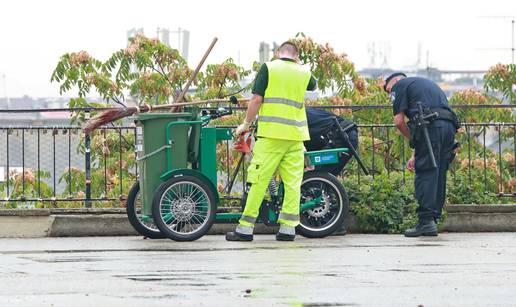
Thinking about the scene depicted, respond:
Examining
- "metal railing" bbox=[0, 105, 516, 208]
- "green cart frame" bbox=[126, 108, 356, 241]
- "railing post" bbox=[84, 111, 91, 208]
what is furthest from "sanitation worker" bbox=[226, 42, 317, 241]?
"railing post" bbox=[84, 111, 91, 208]

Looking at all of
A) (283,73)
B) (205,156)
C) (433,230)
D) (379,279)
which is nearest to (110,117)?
(205,156)

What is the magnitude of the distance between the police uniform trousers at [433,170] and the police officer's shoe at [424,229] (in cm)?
5

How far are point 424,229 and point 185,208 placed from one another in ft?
7.74

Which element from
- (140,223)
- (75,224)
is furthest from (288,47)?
(75,224)

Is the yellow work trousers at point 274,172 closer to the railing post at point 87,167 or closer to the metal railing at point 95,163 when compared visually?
the metal railing at point 95,163

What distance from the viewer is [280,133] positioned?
12.7m

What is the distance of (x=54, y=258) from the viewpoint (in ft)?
36.7

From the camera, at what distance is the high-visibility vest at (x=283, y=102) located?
1273 centimetres

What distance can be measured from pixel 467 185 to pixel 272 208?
247 cm

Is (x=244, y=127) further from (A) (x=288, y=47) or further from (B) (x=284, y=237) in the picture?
(B) (x=284, y=237)

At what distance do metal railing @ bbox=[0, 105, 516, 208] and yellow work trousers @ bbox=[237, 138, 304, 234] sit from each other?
1.59 meters

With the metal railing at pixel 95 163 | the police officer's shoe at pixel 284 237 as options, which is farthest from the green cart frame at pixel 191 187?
the metal railing at pixel 95 163

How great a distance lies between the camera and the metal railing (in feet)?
49.0

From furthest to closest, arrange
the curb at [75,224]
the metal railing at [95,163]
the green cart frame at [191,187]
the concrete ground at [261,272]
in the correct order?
1. the metal railing at [95,163]
2. the curb at [75,224]
3. the green cart frame at [191,187]
4. the concrete ground at [261,272]
